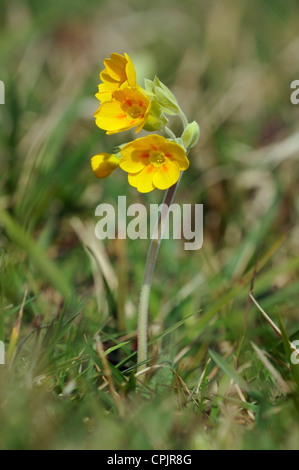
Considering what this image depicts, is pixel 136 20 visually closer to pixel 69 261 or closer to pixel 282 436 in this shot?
pixel 69 261

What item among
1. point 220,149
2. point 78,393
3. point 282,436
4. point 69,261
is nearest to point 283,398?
point 282,436

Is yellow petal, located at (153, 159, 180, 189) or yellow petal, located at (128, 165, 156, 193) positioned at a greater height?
yellow petal, located at (153, 159, 180, 189)

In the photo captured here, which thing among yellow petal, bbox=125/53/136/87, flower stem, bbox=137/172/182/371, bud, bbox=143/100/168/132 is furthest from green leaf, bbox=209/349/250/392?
yellow petal, bbox=125/53/136/87

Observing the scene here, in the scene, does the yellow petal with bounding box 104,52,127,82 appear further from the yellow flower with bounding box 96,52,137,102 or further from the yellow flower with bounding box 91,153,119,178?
the yellow flower with bounding box 91,153,119,178

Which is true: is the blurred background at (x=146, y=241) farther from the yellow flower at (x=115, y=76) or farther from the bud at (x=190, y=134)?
the yellow flower at (x=115, y=76)

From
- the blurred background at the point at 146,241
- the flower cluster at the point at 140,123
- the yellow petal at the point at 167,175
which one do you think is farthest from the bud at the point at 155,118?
the blurred background at the point at 146,241

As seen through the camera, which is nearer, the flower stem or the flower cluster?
the flower cluster

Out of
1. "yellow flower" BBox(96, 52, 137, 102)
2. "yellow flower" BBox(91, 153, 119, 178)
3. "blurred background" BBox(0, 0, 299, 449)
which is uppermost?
"yellow flower" BBox(96, 52, 137, 102)

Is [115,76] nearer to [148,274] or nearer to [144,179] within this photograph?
[144,179]
